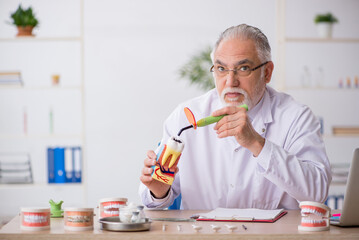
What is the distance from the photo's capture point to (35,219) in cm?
152

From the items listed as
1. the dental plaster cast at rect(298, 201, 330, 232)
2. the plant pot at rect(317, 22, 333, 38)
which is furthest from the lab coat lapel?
the plant pot at rect(317, 22, 333, 38)

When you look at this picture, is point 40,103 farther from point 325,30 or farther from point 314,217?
point 314,217

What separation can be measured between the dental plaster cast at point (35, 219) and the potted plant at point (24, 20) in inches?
117

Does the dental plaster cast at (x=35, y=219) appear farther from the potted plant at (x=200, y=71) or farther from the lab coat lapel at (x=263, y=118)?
the potted plant at (x=200, y=71)

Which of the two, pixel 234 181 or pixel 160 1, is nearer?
pixel 234 181

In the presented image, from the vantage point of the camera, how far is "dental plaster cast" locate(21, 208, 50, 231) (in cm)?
152

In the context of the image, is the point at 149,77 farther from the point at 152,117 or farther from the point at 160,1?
the point at 160,1

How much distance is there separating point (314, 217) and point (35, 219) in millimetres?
783

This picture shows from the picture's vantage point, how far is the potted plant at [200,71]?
4281mm

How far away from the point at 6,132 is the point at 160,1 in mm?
1674

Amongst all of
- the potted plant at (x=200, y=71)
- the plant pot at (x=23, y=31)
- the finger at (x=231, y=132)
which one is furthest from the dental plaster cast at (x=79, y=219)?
the plant pot at (x=23, y=31)

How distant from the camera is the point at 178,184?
2270mm

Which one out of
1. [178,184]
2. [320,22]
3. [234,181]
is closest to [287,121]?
[234,181]

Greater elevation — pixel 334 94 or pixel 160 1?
pixel 160 1
